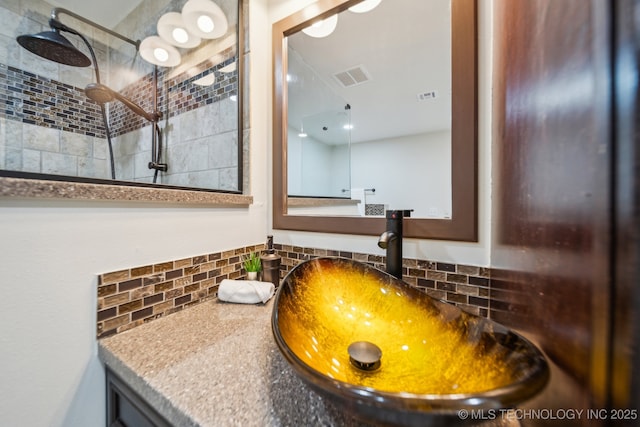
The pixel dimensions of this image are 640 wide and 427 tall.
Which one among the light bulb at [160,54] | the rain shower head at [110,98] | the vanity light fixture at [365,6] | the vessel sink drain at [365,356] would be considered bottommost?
the vessel sink drain at [365,356]

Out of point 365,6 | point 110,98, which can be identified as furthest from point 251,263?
point 110,98

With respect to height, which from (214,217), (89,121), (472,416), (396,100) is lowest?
(472,416)

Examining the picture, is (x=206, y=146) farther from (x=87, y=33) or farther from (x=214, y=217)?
(x=87, y=33)

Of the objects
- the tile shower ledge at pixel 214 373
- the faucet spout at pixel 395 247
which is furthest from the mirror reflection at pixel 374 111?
the tile shower ledge at pixel 214 373

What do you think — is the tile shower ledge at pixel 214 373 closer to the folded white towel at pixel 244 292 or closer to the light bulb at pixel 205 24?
the folded white towel at pixel 244 292

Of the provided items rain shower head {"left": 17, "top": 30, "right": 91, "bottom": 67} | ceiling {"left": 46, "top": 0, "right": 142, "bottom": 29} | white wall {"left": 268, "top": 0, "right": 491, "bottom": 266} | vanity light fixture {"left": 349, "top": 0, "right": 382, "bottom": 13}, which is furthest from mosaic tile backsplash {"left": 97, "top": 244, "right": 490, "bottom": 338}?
ceiling {"left": 46, "top": 0, "right": 142, "bottom": 29}

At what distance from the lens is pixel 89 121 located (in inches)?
50.1

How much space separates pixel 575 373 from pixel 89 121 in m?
2.03

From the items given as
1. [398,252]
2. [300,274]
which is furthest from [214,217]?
[398,252]

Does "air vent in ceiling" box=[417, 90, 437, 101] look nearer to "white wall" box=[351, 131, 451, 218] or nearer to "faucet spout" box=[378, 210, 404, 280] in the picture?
"white wall" box=[351, 131, 451, 218]

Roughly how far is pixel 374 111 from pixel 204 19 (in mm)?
1044

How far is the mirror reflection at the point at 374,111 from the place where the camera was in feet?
2.85

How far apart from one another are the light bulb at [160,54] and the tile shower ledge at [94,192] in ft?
3.65

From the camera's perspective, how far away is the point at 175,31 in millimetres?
1284
